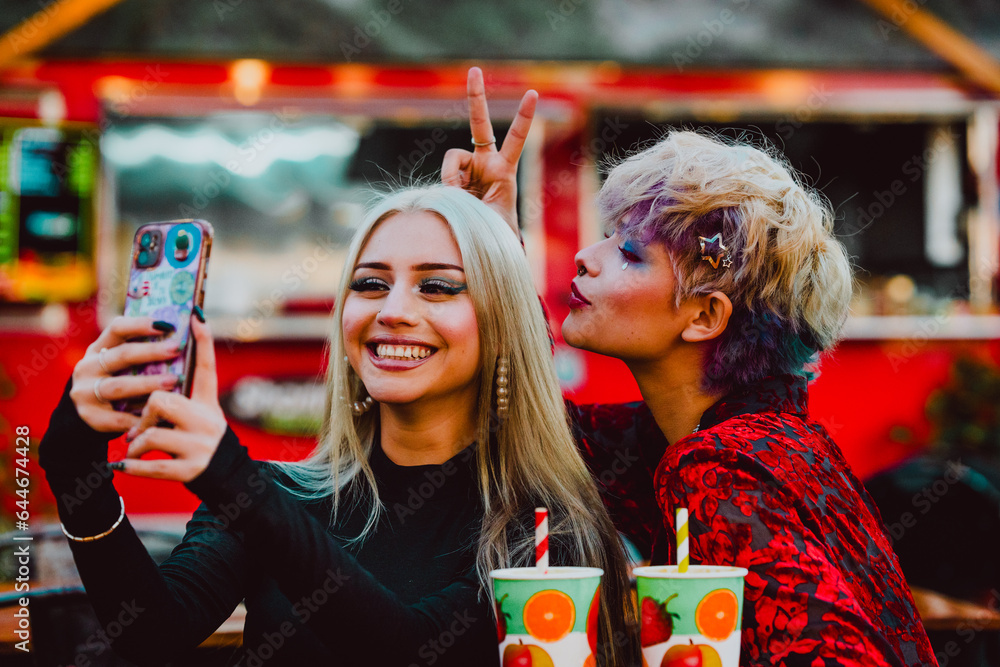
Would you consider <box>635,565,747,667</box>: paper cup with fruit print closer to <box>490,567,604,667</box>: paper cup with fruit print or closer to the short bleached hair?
<box>490,567,604,667</box>: paper cup with fruit print

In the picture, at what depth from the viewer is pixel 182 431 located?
1332 mm

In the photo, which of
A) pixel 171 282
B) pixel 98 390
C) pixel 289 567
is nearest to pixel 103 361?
pixel 98 390

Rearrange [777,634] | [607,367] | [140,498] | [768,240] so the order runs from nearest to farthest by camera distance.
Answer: [777,634], [768,240], [140,498], [607,367]

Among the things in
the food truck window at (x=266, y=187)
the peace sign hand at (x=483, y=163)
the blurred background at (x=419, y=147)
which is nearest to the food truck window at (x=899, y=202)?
the blurred background at (x=419, y=147)

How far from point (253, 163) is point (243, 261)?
1.98ft

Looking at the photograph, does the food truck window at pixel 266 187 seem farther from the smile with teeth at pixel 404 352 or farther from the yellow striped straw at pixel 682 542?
the yellow striped straw at pixel 682 542

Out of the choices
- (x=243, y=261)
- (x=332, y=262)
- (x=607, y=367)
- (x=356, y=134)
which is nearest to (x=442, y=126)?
(x=356, y=134)

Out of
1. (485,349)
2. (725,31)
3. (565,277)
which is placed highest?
(725,31)

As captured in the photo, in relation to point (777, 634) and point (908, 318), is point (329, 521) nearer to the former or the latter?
point (777, 634)

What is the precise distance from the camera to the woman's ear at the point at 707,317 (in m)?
2.06

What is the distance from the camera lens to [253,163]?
18.3 ft

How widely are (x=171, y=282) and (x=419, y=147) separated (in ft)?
13.9

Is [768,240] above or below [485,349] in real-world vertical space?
above

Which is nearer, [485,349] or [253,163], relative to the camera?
[485,349]
